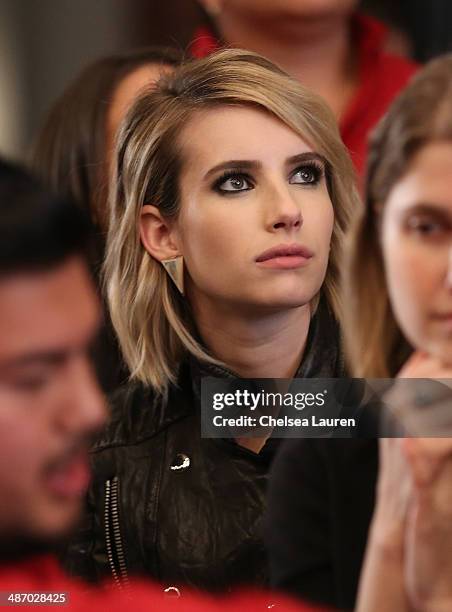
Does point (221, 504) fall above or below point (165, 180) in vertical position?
below

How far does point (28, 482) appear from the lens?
3.59ft

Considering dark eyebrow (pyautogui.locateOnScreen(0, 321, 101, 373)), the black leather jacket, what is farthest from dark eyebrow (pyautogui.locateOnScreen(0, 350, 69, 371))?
the black leather jacket

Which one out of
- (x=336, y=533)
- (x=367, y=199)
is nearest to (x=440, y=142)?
(x=367, y=199)

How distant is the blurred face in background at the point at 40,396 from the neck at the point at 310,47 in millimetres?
287

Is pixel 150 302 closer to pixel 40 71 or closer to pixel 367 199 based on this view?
pixel 367 199

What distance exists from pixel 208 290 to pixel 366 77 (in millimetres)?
273

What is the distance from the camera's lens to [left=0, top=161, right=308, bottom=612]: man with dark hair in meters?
1.08

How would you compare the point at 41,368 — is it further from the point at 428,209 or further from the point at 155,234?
the point at 428,209

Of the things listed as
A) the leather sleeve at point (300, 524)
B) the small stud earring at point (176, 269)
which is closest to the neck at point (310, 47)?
the small stud earring at point (176, 269)

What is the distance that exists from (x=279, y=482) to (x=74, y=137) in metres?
0.42

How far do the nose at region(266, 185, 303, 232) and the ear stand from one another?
0.10 m

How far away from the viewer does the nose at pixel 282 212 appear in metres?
1.12

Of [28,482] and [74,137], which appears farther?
[74,137]

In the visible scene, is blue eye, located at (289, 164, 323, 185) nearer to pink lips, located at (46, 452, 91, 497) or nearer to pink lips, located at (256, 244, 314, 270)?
pink lips, located at (256, 244, 314, 270)
